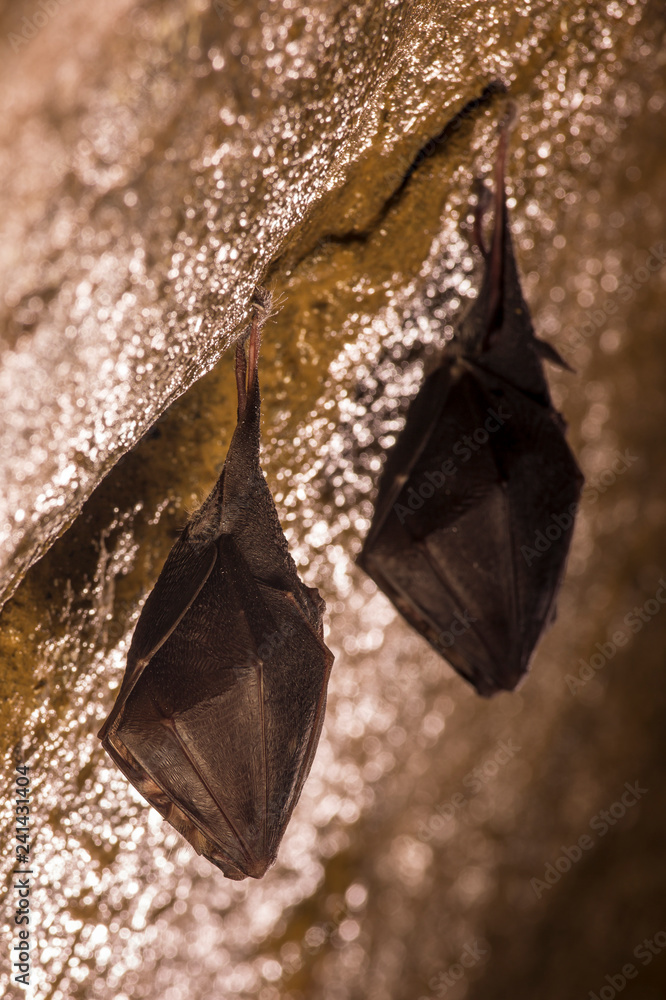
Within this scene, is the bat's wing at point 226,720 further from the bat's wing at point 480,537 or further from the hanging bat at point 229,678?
the bat's wing at point 480,537

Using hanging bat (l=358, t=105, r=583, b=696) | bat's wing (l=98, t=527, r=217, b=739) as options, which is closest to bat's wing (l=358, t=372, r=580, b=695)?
hanging bat (l=358, t=105, r=583, b=696)

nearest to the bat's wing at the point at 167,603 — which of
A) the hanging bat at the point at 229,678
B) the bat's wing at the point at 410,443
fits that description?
the hanging bat at the point at 229,678

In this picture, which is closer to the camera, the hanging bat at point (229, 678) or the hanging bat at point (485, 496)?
the hanging bat at point (229, 678)

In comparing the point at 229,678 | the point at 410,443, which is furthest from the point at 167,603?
the point at 410,443

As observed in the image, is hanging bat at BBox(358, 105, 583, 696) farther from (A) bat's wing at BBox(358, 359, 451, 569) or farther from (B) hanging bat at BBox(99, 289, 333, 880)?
(B) hanging bat at BBox(99, 289, 333, 880)

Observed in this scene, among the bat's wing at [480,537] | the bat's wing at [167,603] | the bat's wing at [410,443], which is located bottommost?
the bat's wing at [480,537]

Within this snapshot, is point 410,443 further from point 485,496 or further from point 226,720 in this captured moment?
point 226,720
